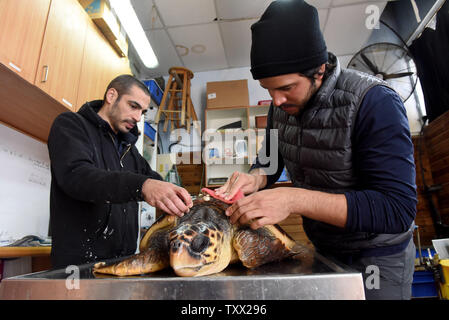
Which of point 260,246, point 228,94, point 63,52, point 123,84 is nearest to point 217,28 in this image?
point 228,94

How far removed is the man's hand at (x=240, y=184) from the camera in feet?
3.41

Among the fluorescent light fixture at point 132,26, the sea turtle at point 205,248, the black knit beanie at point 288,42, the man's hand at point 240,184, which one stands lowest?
the sea turtle at point 205,248

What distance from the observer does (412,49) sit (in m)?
3.38

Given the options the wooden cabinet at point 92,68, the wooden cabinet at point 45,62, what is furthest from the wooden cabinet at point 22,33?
the wooden cabinet at point 92,68

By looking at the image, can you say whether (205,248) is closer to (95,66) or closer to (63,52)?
(63,52)

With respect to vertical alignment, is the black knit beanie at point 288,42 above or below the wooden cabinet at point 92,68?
below

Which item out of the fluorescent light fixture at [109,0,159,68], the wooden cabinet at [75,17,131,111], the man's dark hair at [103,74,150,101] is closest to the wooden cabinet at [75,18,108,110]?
the wooden cabinet at [75,17,131,111]

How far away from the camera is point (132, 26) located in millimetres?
2289

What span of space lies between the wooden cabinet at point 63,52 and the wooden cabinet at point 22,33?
0.18 feet

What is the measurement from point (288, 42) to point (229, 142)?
9.71 ft

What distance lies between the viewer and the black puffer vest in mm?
882

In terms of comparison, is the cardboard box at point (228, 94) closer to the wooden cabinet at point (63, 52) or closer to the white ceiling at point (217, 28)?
the white ceiling at point (217, 28)

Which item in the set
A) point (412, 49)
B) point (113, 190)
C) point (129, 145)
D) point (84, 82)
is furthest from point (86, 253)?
point (412, 49)

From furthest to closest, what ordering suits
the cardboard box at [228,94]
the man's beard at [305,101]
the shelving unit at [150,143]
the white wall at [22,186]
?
the cardboard box at [228,94], the shelving unit at [150,143], the white wall at [22,186], the man's beard at [305,101]
